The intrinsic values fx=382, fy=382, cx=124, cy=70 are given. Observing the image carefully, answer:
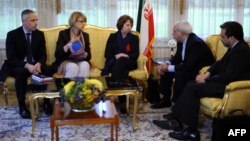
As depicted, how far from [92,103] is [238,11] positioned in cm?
328

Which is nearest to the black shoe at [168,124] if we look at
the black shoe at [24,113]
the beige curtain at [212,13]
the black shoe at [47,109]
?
the black shoe at [47,109]

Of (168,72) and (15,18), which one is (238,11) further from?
(15,18)

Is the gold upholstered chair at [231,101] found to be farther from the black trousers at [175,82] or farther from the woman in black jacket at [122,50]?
the woman in black jacket at [122,50]

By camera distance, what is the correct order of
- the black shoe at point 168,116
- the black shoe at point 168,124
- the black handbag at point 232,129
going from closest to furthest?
the black handbag at point 232,129, the black shoe at point 168,124, the black shoe at point 168,116

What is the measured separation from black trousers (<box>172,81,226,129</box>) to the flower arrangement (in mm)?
899

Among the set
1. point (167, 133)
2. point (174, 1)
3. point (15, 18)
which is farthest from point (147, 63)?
point (15, 18)

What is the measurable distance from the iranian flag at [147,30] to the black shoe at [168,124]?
3.76 ft

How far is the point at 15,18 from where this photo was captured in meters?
5.20

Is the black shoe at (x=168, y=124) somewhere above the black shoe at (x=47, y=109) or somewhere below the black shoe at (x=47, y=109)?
below

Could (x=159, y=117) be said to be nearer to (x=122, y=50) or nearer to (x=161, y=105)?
(x=161, y=105)

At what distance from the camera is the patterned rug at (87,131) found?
3585 mm


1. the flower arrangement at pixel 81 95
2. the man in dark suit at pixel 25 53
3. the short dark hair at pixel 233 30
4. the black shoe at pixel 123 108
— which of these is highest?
the short dark hair at pixel 233 30

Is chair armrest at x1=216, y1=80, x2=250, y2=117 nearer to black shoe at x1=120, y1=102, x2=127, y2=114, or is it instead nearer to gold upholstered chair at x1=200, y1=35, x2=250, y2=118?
gold upholstered chair at x1=200, y1=35, x2=250, y2=118

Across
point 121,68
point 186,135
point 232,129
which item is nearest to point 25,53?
point 121,68
